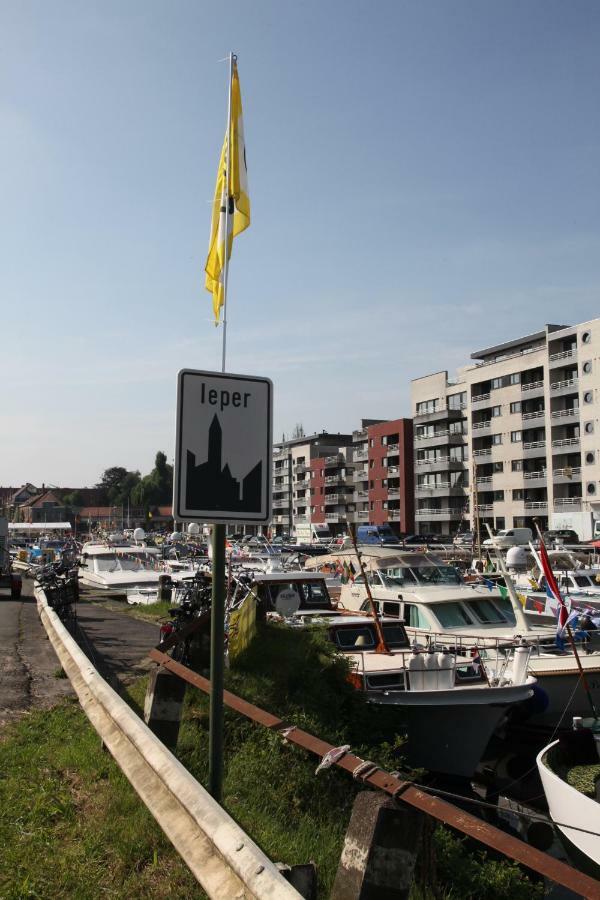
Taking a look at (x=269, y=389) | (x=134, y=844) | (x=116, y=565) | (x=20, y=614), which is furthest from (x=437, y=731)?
(x=116, y=565)

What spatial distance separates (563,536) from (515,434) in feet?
57.1

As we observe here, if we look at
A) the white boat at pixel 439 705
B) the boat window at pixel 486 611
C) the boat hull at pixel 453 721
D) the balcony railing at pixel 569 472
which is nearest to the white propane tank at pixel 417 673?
the white boat at pixel 439 705

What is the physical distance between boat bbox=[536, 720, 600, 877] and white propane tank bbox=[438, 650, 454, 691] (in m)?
2.48

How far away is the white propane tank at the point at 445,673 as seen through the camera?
14.0 m

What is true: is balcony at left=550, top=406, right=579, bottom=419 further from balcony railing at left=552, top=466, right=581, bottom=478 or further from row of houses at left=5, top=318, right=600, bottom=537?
balcony railing at left=552, top=466, right=581, bottom=478

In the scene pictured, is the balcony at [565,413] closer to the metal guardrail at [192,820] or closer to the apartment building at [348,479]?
the apartment building at [348,479]

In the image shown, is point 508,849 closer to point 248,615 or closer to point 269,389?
point 269,389

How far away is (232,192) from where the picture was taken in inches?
446

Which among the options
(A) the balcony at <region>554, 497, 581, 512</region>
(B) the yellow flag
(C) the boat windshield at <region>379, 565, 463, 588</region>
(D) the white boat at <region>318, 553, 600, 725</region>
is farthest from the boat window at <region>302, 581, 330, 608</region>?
(A) the balcony at <region>554, 497, 581, 512</region>

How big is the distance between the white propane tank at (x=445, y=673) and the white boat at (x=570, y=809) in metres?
2.67

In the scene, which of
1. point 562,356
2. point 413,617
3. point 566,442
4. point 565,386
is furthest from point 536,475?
point 413,617

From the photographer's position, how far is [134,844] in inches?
196

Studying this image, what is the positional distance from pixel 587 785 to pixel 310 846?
5661 millimetres

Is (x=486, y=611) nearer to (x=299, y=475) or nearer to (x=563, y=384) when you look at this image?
(x=563, y=384)
